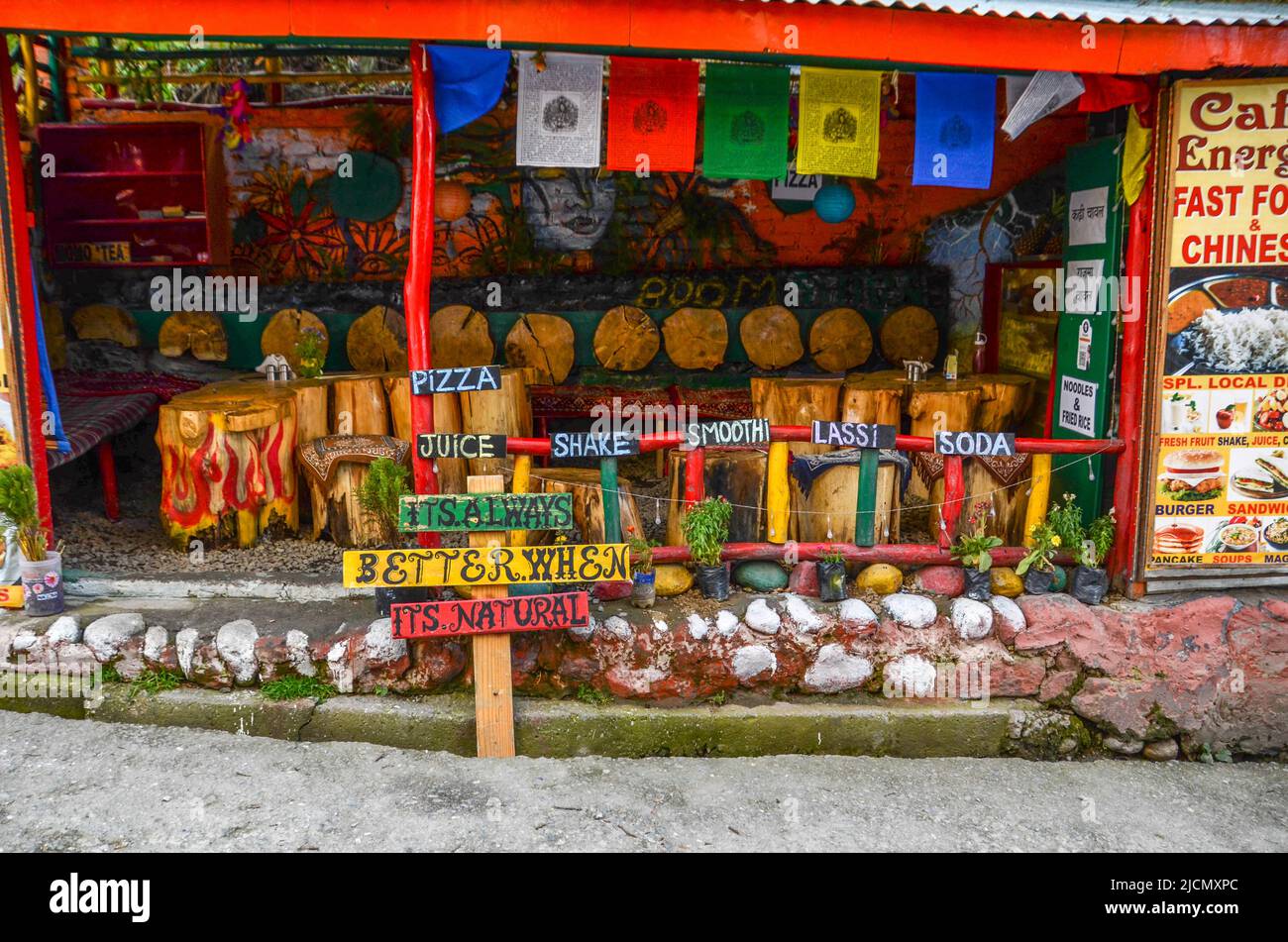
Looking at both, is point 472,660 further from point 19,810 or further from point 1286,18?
point 1286,18

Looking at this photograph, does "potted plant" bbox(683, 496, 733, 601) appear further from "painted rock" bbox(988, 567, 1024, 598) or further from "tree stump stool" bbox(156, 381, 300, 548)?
"tree stump stool" bbox(156, 381, 300, 548)

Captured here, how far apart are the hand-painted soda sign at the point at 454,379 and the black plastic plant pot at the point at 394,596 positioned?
36.2 inches

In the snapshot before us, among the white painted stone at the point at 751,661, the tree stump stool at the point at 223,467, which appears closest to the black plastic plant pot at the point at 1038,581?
the white painted stone at the point at 751,661

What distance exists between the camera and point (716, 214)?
8.80m

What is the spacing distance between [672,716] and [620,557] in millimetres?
780

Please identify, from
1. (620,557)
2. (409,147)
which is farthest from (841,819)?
(409,147)

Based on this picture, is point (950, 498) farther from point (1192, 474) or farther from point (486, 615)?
point (486, 615)

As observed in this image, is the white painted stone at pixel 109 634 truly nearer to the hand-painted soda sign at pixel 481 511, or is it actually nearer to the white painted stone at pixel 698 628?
the hand-painted soda sign at pixel 481 511

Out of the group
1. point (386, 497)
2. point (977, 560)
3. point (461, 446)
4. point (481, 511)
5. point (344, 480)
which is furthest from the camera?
point (344, 480)

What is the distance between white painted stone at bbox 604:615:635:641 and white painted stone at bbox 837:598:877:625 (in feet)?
3.27

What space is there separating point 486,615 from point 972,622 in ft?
7.48

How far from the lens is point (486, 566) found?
16.3 ft

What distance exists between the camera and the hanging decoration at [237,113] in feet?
26.7

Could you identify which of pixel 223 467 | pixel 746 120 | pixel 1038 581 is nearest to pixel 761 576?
pixel 1038 581
